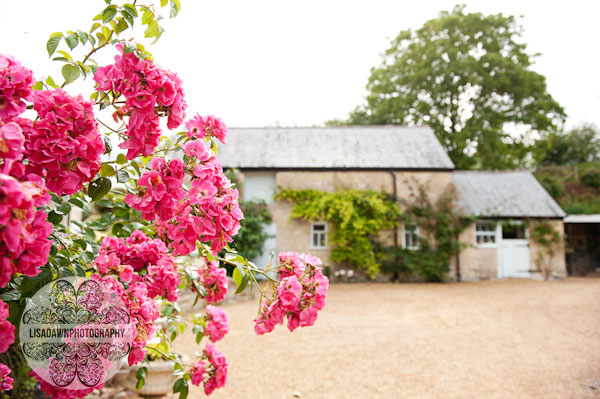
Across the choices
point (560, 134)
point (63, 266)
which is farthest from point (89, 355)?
point (560, 134)

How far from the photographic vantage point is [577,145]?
2745cm

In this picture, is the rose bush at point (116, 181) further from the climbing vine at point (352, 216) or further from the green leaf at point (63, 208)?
the climbing vine at point (352, 216)

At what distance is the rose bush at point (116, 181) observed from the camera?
1.01 m

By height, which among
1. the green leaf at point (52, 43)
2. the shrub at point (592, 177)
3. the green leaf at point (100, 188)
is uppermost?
the shrub at point (592, 177)

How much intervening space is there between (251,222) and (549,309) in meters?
9.67

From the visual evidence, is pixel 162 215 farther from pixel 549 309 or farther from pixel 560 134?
pixel 560 134

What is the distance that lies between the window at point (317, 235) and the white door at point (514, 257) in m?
7.08

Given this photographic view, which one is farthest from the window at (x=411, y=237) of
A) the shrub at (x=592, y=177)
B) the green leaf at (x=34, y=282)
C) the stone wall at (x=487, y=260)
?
the green leaf at (x=34, y=282)

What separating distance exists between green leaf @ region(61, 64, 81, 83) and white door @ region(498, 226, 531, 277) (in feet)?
53.1

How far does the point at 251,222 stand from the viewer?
1414 cm

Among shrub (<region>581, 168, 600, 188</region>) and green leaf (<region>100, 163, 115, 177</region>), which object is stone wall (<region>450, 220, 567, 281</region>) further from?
green leaf (<region>100, 163, 115, 177</region>)

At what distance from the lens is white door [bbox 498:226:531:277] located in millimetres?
14656

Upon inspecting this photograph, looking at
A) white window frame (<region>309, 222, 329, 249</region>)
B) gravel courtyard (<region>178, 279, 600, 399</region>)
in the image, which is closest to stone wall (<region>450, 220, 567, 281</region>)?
gravel courtyard (<region>178, 279, 600, 399</region>)

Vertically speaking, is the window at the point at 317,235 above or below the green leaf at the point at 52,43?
below
